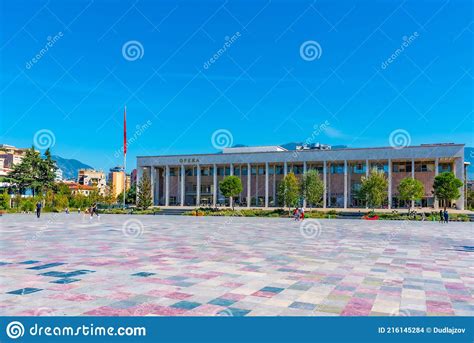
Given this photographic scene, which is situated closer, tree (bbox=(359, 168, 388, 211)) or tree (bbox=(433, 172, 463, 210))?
tree (bbox=(359, 168, 388, 211))

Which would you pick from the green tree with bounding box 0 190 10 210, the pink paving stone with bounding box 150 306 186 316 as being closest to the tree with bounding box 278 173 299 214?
the green tree with bounding box 0 190 10 210

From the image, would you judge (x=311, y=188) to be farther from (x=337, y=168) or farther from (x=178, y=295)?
(x=178, y=295)

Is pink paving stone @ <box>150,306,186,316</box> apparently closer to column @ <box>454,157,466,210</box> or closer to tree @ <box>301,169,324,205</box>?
tree @ <box>301,169,324,205</box>

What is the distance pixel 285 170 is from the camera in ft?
251

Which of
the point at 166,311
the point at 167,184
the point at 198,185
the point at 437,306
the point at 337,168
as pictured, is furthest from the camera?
the point at 167,184

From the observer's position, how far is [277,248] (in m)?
16.3

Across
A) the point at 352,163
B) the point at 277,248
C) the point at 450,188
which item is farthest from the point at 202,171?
the point at 277,248

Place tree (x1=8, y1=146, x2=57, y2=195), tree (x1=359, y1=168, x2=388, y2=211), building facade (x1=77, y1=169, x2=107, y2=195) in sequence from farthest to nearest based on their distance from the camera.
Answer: building facade (x1=77, y1=169, x2=107, y2=195) → tree (x1=8, y1=146, x2=57, y2=195) → tree (x1=359, y1=168, x2=388, y2=211)

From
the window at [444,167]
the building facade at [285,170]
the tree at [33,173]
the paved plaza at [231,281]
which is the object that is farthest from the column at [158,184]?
the paved plaza at [231,281]

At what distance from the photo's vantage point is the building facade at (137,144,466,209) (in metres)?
68.4

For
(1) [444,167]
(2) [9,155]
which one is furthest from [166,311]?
(2) [9,155]

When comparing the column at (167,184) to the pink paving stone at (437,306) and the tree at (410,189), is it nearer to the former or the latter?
the tree at (410,189)
